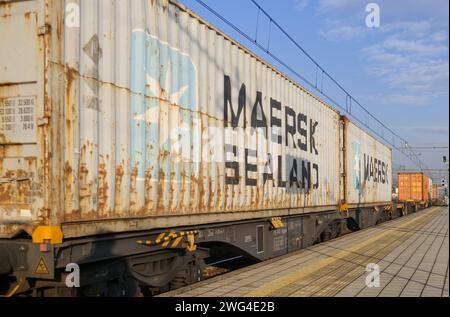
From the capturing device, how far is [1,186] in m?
4.98

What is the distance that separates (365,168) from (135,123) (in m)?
15.9

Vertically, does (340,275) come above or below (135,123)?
below

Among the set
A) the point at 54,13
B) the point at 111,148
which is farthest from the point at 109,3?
the point at 111,148

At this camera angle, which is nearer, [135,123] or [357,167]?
[135,123]

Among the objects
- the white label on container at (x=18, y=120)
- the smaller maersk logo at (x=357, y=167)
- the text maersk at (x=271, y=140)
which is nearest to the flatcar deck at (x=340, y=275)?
the text maersk at (x=271, y=140)

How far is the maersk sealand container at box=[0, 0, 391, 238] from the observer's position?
4797 mm

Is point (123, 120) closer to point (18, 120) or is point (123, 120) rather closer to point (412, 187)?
point (18, 120)

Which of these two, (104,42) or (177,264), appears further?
(177,264)

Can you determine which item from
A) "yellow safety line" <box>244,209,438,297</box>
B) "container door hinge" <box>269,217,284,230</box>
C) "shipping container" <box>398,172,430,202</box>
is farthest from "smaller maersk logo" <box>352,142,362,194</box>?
"shipping container" <box>398,172,430,202</box>

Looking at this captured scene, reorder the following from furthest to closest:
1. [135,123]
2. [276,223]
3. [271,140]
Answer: [276,223]
[271,140]
[135,123]

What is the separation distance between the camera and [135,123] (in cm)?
588

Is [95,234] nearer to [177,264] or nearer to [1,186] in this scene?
[1,186]

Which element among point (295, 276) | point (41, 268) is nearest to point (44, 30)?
point (41, 268)

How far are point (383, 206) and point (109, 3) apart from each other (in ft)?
69.6
